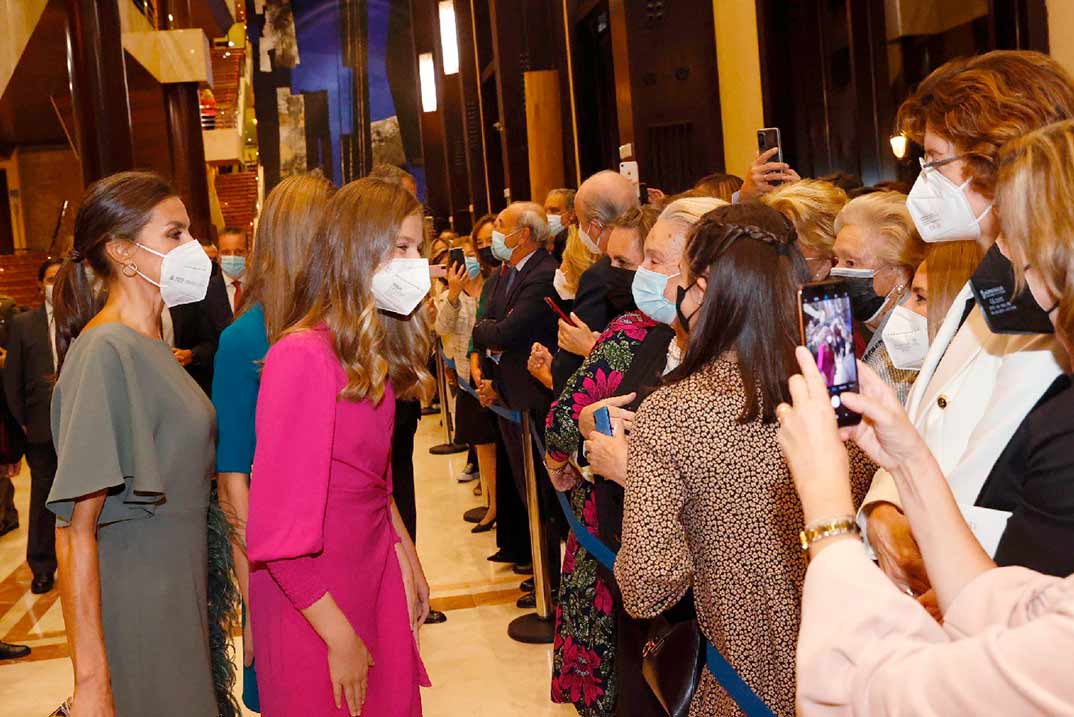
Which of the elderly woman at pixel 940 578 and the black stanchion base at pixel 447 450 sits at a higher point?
the elderly woman at pixel 940 578

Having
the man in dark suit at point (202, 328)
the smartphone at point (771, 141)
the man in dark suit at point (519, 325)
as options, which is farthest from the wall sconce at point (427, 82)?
the smartphone at point (771, 141)

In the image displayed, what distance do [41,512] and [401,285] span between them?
15.8ft

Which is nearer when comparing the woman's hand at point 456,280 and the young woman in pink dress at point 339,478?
the young woman in pink dress at point 339,478

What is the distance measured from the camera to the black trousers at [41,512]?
6.47 m

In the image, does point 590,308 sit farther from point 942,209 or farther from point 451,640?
point 451,640

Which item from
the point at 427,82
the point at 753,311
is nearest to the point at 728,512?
the point at 753,311

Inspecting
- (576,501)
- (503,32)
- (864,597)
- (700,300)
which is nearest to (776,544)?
(700,300)

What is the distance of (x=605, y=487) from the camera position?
3047 millimetres

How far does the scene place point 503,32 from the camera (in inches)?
483

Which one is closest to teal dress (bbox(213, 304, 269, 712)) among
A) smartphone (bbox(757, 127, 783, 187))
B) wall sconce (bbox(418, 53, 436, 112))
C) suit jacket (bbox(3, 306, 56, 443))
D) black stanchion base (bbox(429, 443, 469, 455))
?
smartphone (bbox(757, 127, 783, 187))

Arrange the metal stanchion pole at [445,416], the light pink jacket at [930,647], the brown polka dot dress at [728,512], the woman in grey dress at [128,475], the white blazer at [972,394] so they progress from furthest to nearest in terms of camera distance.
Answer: the metal stanchion pole at [445,416]
the woman in grey dress at [128,475]
the brown polka dot dress at [728,512]
the white blazer at [972,394]
the light pink jacket at [930,647]

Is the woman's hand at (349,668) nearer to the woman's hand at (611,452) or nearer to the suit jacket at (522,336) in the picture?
the woman's hand at (611,452)

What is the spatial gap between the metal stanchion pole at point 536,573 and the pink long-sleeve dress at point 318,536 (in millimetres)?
2611

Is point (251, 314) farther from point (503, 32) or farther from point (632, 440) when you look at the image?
point (503, 32)
